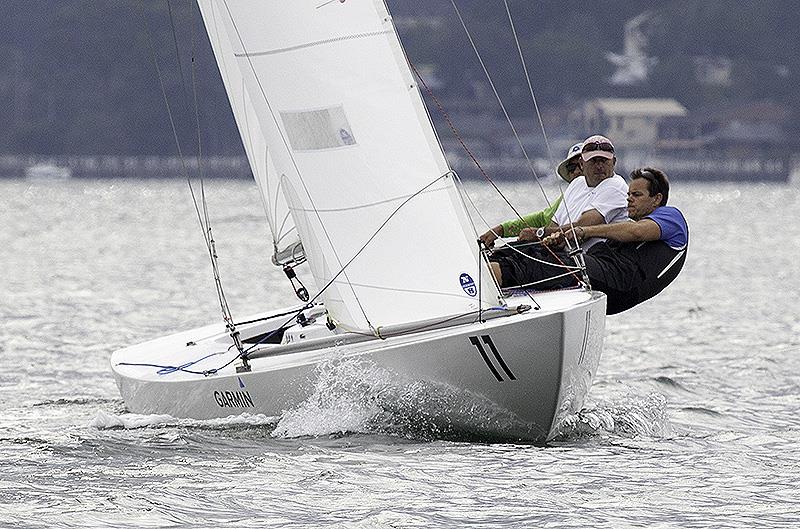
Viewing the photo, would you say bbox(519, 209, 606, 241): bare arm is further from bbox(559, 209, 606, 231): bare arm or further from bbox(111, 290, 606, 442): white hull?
bbox(111, 290, 606, 442): white hull

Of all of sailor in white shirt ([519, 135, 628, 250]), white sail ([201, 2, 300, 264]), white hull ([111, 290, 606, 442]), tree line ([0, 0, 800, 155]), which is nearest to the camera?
white hull ([111, 290, 606, 442])

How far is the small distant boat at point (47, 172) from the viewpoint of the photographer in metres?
90.8

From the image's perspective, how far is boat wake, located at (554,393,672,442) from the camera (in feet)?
26.3

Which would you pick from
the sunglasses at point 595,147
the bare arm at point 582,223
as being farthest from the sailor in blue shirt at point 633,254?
the sunglasses at point 595,147

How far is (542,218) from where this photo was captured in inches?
333

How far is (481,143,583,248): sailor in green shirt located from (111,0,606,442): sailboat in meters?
0.59

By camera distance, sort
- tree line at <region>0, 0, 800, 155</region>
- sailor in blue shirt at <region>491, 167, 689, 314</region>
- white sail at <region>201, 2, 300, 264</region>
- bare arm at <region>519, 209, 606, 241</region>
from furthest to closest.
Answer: tree line at <region>0, 0, 800, 155</region> → white sail at <region>201, 2, 300, 264</region> → bare arm at <region>519, 209, 606, 241</region> → sailor in blue shirt at <region>491, 167, 689, 314</region>

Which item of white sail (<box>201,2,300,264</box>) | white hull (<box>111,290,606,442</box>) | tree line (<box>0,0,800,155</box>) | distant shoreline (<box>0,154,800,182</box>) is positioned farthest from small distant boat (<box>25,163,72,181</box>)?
white hull (<box>111,290,606,442</box>)

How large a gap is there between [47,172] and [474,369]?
86115 mm

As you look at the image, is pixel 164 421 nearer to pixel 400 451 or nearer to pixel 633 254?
pixel 400 451

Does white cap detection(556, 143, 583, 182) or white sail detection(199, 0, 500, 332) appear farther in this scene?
white cap detection(556, 143, 583, 182)

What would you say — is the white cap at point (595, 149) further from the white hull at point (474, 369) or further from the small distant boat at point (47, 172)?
the small distant boat at point (47, 172)

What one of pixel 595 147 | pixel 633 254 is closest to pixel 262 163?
pixel 595 147

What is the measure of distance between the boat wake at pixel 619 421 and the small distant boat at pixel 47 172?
83.5m
